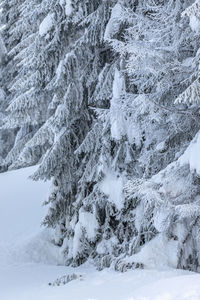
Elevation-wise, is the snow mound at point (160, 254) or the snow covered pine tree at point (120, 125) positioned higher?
the snow covered pine tree at point (120, 125)

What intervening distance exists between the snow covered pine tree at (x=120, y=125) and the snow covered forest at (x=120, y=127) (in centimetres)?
2

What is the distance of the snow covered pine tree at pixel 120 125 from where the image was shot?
6.84 m

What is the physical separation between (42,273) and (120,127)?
4271 mm

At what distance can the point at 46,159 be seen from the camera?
11047 mm

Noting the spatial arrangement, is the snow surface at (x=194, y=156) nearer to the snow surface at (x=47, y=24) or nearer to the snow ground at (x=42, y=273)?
the snow ground at (x=42, y=273)

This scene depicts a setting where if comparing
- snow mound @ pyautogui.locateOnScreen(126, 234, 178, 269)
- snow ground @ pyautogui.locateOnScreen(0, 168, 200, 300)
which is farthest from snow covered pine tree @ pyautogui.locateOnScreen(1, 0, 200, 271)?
snow ground @ pyautogui.locateOnScreen(0, 168, 200, 300)

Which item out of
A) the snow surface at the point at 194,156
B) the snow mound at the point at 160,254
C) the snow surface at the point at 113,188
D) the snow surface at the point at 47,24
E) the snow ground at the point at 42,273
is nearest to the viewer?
the snow ground at the point at 42,273

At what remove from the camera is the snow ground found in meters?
5.51

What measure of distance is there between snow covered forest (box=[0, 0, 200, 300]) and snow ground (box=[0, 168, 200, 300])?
17.6 inches

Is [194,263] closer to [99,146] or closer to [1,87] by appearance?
[99,146]

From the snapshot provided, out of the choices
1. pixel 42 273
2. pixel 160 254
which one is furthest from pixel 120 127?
pixel 42 273

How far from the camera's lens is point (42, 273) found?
34.9ft

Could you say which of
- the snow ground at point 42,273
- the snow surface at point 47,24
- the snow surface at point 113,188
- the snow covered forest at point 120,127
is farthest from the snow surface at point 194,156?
the snow surface at point 47,24

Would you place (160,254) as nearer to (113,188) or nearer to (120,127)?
(120,127)
